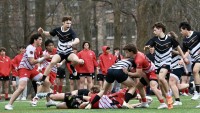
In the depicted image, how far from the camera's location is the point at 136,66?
15930 mm

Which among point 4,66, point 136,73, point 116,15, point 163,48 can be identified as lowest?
point 4,66

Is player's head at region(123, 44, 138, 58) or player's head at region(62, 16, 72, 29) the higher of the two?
player's head at region(62, 16, 72, 29)

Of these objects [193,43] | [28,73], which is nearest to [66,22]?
[28,73]

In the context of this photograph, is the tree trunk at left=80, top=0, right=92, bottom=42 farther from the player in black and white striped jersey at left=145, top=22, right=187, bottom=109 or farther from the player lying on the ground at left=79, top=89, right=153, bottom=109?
the player lying on the ground at left=79, top=89, right=153, bottom=109

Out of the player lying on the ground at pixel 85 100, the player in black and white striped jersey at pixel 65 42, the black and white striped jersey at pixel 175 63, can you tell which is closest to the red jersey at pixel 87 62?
the black and white striped jersey at pixel 175 63

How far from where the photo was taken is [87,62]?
26875 mm

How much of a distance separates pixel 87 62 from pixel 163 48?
10827mm

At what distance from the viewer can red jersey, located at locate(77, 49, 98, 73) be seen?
26516 mm

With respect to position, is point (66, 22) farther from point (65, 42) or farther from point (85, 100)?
point (85, 100)

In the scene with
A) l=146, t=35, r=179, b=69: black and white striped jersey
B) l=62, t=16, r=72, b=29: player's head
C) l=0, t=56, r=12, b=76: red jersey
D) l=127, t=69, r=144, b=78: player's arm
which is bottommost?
l=0, t=56, r=12, b=76: red jersey

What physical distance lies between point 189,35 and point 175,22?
658 inches

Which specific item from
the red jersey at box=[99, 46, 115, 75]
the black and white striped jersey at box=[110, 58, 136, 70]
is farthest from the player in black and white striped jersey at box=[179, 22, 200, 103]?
the red jersey at box=[99, 46, 115, 75]

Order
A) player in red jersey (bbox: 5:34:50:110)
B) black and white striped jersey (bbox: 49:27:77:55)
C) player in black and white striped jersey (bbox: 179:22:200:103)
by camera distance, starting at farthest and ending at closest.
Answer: black and white striped jersey (bbox: 49:27:77:55), player in black and white striped jersey (bbox: 179:22:200:103), player in red jersey (bbox: 5:34:50:110)

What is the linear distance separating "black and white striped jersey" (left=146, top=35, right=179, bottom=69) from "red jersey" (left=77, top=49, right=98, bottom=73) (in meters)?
10.3
